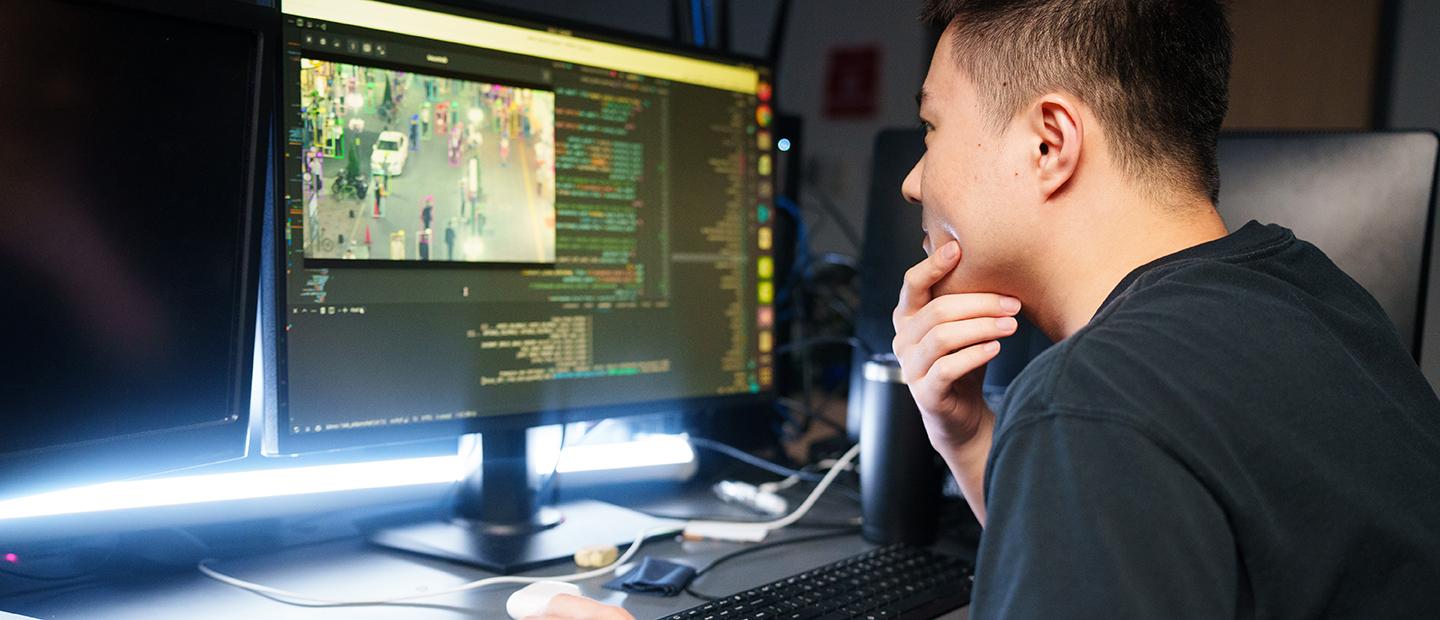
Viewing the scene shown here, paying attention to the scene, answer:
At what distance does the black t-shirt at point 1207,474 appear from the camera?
1.71ft

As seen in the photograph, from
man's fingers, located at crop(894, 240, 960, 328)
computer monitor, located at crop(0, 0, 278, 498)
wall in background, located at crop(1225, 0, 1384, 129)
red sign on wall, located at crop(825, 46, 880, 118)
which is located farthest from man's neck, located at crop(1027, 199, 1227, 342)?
red sign on wall, located at crop(825, 46, 880, 118)

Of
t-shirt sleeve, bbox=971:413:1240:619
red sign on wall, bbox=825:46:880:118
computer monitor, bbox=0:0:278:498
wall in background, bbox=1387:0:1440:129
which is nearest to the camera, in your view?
t-shirt sleeve, bbox=971:413:1240:619

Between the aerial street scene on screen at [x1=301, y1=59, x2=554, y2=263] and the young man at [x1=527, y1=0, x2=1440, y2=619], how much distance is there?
0.39 meters

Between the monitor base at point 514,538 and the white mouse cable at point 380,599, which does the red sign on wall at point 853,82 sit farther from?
the white mouse cable at point 380,599

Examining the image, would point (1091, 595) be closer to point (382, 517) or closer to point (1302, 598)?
point (1302, 598)

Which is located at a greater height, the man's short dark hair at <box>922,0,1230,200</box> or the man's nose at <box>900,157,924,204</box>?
the man's short dark hair at <box>922,0,1230,200</box>

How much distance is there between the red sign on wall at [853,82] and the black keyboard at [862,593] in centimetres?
268

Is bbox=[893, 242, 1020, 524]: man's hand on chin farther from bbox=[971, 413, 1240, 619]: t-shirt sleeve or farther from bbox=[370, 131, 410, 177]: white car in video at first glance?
bbox=[370, 131, 410, 177]: white car in video

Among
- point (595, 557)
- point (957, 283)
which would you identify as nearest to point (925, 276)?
point (957, 283)

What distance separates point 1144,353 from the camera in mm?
573

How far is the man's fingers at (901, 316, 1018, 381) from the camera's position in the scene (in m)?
0.90

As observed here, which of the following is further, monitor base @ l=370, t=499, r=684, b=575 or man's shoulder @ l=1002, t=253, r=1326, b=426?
monitor base @ l=370, t=499, r=684, b=575

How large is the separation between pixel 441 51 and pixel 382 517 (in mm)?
481

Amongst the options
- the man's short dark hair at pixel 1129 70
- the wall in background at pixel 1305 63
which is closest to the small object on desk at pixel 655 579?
the man's short dark hair at pixel 1129 70
